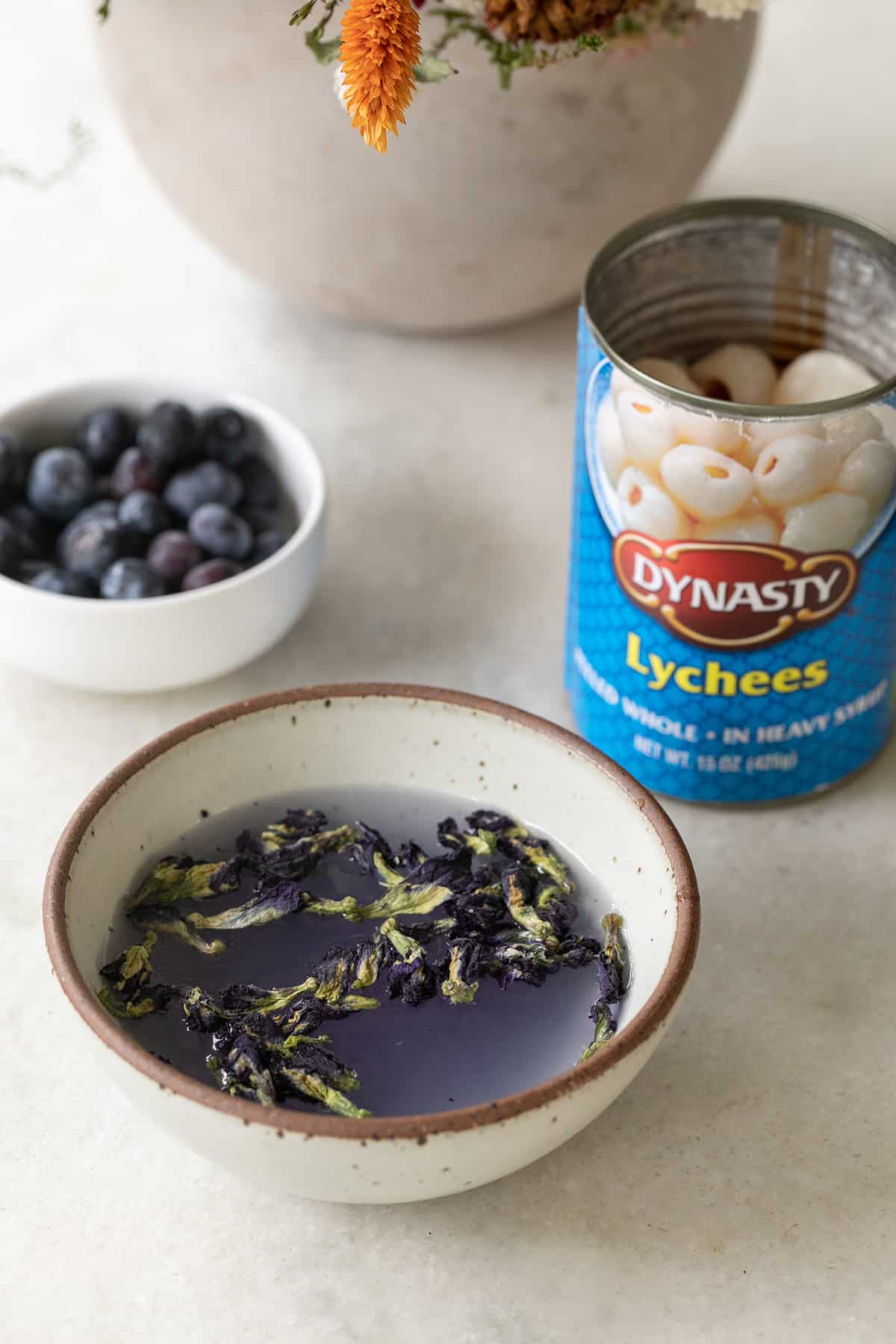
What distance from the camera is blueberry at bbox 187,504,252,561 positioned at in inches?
31.7

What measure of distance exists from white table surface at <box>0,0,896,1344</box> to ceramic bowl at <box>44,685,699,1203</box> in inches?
2.4

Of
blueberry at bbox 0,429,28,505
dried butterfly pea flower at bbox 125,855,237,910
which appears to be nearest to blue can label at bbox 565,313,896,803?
dried butterfly pea flower at bbox 125,855,237,910

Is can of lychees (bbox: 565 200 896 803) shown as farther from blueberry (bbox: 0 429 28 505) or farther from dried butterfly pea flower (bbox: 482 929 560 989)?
blueberry (bbox: 0 429 28 505)

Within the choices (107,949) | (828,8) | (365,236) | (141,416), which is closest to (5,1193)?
(107,949)

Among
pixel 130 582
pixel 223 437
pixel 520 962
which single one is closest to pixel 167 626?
pixel 130 582

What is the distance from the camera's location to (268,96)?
840 millimetres

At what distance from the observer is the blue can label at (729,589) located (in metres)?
0.64

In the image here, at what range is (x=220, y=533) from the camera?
806 mm

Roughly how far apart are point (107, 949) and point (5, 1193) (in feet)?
0.32

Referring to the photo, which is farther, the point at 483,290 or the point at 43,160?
the point at 43,160

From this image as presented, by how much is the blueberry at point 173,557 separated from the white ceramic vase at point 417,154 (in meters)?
0.23

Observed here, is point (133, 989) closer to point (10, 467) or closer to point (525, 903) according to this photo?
point (525, 903)

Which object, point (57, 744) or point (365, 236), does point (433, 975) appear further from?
point (365, 236)

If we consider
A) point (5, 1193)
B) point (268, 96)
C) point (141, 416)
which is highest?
point (268, 96)
